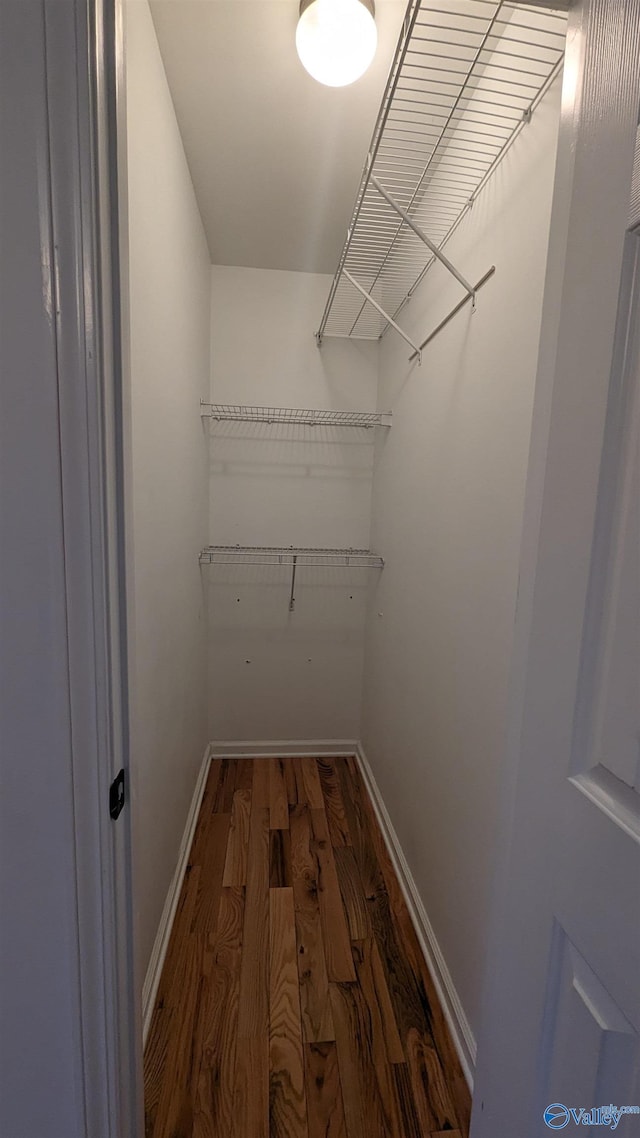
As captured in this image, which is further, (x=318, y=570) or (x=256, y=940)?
(x=318, y=570)

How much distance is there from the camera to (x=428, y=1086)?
1203 mm

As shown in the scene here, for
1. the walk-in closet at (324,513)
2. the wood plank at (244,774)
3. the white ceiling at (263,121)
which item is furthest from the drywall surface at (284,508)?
the white ceiling at (263,121)

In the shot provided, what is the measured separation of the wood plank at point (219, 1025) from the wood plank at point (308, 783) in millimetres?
642

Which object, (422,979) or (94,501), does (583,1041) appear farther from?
(422,979)

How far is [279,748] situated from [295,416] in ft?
6.03

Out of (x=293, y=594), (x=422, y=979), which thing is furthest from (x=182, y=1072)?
(x=293, y=594)

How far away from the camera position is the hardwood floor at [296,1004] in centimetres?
114

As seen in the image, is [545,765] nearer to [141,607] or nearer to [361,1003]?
[141,607]

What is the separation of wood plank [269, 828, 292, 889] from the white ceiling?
2.59 m

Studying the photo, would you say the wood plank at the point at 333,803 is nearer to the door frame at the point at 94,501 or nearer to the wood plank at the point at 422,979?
the wood plank at the point at 422,979

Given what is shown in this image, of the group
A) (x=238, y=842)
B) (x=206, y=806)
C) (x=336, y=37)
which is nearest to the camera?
(x=336, y=37)

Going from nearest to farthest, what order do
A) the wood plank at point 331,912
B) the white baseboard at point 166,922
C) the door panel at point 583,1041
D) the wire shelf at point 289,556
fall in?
the door panel at point 583,1041, the white baseboard at point 166,922, the wood plank at point 331,912, the wire shelf at point 289,556

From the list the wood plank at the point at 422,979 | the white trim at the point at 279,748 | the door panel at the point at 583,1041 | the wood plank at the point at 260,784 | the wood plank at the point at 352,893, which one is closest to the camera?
the door panel at the point at 583,1041

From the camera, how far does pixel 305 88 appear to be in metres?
1.37
